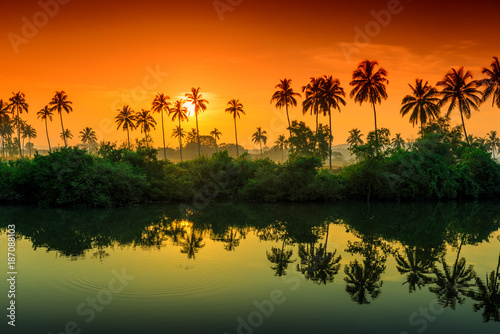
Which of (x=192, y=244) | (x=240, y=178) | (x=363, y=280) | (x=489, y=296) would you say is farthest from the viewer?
(x=240, y=178)

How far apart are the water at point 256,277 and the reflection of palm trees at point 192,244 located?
0.05 metres

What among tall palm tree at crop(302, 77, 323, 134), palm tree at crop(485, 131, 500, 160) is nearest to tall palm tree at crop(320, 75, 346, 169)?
tall palm tree at crop(302, 77, 323, 134)

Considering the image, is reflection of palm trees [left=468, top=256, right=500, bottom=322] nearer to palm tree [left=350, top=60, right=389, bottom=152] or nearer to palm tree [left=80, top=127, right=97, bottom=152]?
palm tree [left=350, top=60, right=389, bottom=152]

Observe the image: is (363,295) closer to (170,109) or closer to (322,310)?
(322,310)

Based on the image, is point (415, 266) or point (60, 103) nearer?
point (415, 266)

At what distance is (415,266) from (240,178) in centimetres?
3097

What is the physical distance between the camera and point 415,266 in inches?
604

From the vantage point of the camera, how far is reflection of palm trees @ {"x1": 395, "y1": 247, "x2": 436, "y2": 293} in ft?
43.7

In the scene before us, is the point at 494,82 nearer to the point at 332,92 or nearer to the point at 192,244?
the point at 332,92

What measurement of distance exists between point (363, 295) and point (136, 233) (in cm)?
1521

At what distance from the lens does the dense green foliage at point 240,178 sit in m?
37.7

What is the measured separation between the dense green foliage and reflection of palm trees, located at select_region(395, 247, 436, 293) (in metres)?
22.8

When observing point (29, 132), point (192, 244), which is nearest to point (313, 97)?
point (192, 244)

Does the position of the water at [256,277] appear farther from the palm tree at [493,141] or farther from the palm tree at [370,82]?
the palm tree at [493,141]
